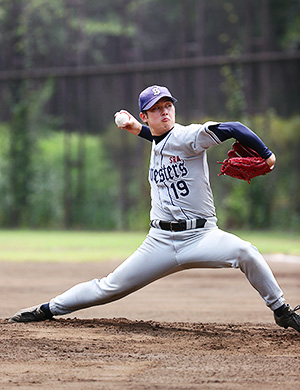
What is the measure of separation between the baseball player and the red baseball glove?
0.08 meters

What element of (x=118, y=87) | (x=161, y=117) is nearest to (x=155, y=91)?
(x=161, y=117)

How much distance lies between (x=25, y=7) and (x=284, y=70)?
8.52 metres

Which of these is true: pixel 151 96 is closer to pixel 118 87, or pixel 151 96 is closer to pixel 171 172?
pixel 171 172

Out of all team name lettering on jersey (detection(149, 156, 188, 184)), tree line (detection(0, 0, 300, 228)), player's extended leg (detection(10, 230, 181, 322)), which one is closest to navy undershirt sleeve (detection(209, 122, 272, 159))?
team name lettering on jersey (detection(149, 156, 188, 184))

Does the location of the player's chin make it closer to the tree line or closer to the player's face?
the player's face

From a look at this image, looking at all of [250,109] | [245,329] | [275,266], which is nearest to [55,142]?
[250,109]

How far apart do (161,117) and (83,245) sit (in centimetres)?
1043

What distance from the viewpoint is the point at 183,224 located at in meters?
4.86

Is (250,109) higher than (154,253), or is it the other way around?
(250,109)

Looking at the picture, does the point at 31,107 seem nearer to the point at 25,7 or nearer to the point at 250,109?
the point at 25,7

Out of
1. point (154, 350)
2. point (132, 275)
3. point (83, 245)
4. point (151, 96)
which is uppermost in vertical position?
point (151, 96)

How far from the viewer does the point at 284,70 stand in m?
19.0

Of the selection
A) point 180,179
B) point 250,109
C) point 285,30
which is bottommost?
point 180,179

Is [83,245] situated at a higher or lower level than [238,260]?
lower
